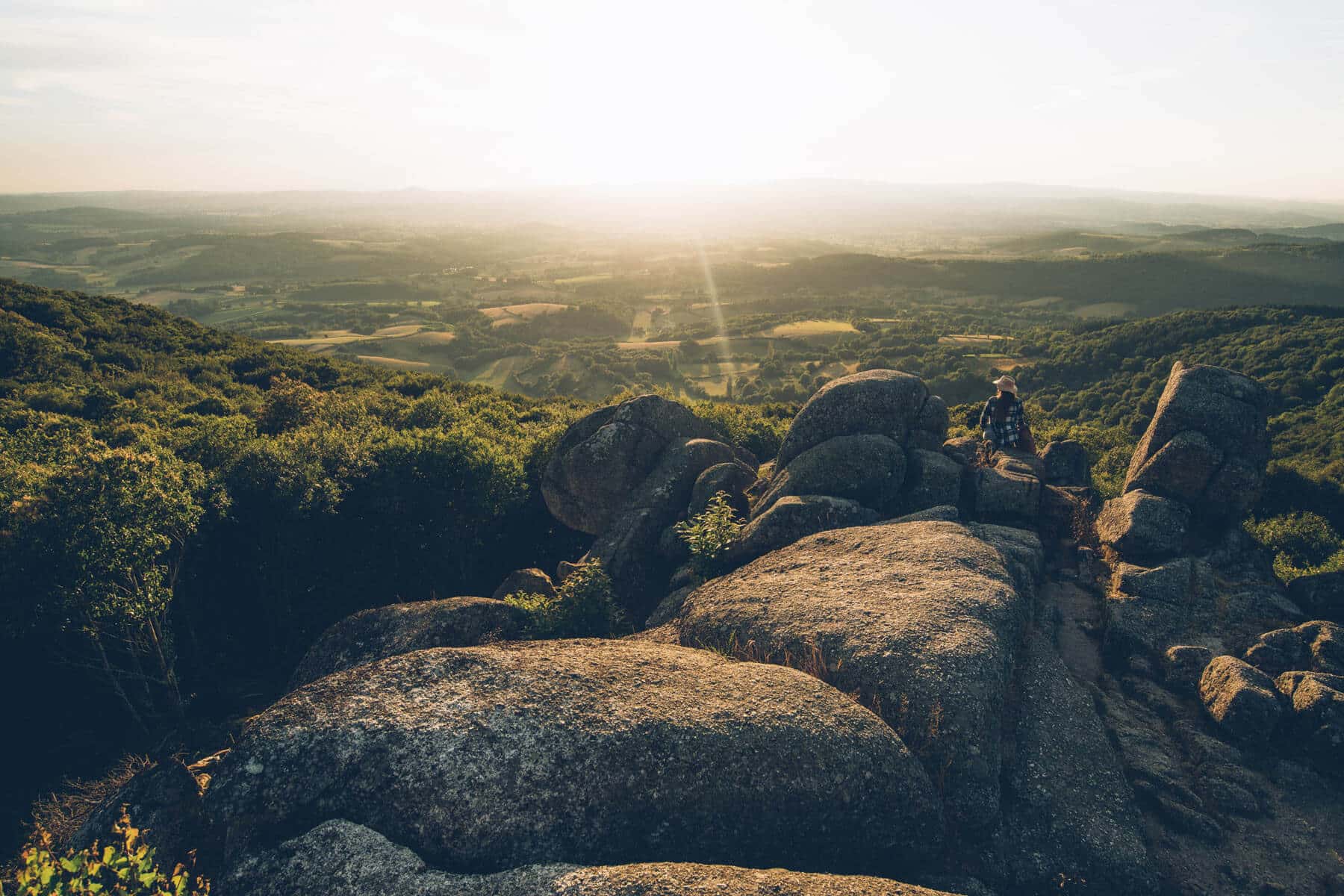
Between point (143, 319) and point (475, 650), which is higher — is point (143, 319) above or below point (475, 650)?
above

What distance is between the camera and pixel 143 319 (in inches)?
1972

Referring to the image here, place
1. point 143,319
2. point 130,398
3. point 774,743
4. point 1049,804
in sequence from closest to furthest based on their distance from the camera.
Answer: point 774,743
point 1049,804
point 130,398
point 143,319

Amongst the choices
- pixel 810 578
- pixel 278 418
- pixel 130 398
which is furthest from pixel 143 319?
pixel 810 578

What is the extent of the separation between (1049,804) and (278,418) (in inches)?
1306

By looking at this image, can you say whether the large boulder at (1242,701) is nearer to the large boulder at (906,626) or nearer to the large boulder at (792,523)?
the large boulder at (906,626)

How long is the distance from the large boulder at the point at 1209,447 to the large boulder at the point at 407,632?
59.5ft

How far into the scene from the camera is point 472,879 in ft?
24.8

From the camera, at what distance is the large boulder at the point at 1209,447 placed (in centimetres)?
1686

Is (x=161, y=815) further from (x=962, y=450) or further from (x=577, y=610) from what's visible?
(x=962, y=450)

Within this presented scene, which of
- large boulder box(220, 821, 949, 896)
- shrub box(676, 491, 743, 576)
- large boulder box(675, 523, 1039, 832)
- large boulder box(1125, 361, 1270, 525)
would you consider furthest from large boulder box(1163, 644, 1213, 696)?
shrub box(676, 491, 743, 576)

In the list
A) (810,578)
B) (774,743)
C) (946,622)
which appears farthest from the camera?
(810,578)

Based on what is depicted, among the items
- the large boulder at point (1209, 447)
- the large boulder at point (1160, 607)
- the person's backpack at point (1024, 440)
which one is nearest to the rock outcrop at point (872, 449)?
the person's backpack at point (1024, 440)

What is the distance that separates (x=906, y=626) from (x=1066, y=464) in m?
13.2

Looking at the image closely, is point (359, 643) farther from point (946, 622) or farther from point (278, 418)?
point (278, 418)
